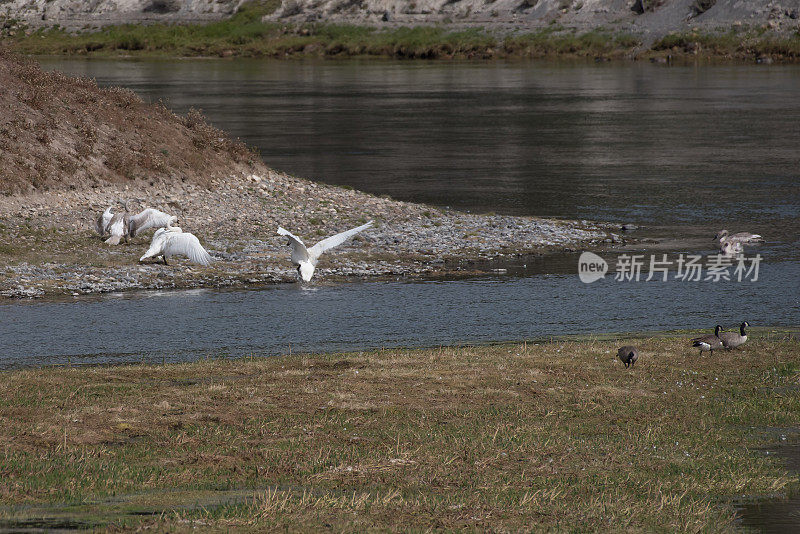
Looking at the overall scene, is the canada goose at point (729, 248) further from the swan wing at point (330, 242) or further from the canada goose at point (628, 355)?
the canada goose at point (628, 355)

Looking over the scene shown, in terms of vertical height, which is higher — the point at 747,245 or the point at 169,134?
the point at 169,134

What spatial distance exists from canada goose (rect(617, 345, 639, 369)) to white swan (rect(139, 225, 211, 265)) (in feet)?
37.6

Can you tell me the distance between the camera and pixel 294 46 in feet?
437

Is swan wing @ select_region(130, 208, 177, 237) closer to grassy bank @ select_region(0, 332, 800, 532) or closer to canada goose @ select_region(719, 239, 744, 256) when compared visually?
grassy bank @ select_region(0, 332, 800, 532)

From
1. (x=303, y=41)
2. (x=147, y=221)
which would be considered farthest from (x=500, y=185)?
(x=303, y=41)

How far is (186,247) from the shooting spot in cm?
2611

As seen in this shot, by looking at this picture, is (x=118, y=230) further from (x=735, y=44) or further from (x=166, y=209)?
(x=735, y=44)

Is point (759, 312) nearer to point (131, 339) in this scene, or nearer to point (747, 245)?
point (747, 245)

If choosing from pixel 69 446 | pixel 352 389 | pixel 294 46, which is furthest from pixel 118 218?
pixel 294 46

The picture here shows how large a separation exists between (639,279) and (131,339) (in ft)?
41.5

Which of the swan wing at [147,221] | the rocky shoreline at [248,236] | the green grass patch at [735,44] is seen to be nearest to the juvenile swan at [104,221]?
the rocky shoreline at [248,236]

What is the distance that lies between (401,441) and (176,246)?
14721mm

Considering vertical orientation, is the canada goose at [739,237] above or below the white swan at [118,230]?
below

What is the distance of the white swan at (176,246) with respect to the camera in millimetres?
25672
